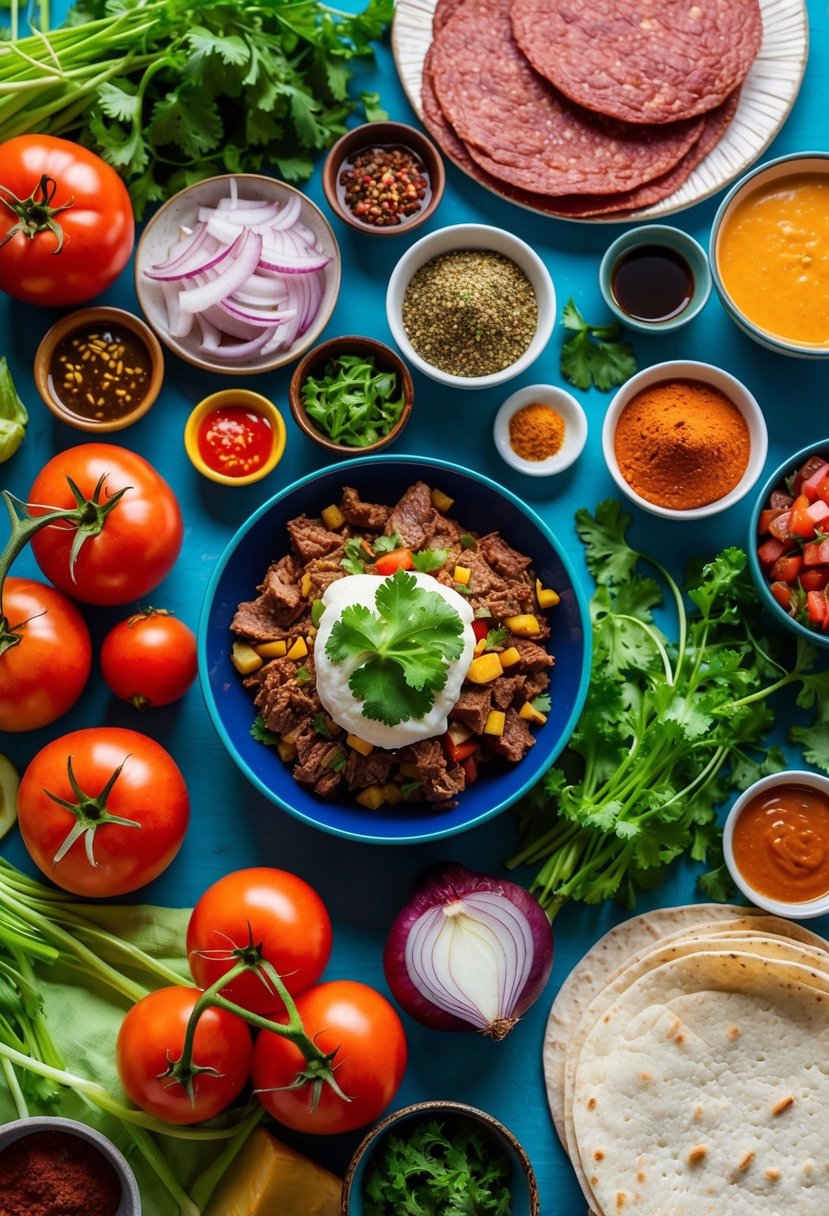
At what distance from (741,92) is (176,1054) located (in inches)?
136

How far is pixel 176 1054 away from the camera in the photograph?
Result: 3131 millimetres

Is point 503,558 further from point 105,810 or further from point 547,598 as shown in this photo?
point 105,810

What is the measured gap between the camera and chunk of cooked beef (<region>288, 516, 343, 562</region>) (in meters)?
3.48

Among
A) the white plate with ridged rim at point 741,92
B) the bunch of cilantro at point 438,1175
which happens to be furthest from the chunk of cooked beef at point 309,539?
the bunch of cilantro at point 438,1175

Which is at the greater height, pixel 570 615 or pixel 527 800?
pixel 570 615

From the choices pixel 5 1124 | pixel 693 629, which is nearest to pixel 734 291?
pixel 693 629

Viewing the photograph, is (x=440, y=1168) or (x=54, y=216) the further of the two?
(x=54, y=216)

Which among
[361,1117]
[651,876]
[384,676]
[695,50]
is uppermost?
[695,50]

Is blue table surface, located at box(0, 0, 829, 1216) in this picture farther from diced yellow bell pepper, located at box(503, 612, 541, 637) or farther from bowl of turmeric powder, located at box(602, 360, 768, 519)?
diced yellow bell pepper, located at box(503, 612, 541, 637)

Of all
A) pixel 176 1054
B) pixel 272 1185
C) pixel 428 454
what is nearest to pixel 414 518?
pixel 428 454

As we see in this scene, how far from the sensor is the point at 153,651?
3.45 m

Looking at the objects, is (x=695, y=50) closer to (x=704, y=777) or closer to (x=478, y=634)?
(x=478, y=634)

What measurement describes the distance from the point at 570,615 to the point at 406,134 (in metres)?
1.67

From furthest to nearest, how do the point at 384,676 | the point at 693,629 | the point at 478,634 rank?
A: the point at 693,629 → the point at 478,634 → the point at 384,676
